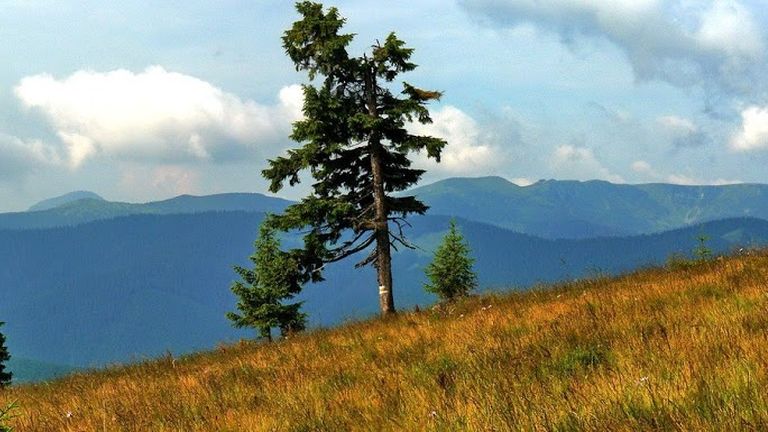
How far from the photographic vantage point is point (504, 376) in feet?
14.5

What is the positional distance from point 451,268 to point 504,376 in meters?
40.1

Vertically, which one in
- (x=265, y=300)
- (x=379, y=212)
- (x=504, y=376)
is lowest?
(x=265, y=300)

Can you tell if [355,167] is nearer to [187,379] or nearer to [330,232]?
[330,232]

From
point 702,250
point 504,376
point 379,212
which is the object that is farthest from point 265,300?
point 504,376

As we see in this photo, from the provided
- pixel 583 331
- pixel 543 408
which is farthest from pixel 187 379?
pixel 543 408

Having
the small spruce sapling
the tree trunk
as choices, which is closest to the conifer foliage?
the tree trunk

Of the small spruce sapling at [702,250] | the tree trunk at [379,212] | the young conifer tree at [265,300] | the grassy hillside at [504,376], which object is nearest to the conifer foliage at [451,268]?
the young conifer tree at [265,300]

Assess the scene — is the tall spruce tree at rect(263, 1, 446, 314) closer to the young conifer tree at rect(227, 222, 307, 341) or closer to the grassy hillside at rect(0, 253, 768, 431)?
the grassy hillside at rect(0, 253, 768, 431)

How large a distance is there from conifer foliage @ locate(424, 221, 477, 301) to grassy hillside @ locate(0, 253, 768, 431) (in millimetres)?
34256

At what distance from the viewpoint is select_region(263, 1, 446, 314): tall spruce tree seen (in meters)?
17.1

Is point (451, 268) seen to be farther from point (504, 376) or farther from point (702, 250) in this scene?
point (504, 376)

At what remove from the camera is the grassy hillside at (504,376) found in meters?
3.16

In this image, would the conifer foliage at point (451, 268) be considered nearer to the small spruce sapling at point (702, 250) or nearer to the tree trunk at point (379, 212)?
the tree trunk at point (379, 212)

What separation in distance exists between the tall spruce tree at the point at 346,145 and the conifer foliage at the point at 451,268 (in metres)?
25.8
